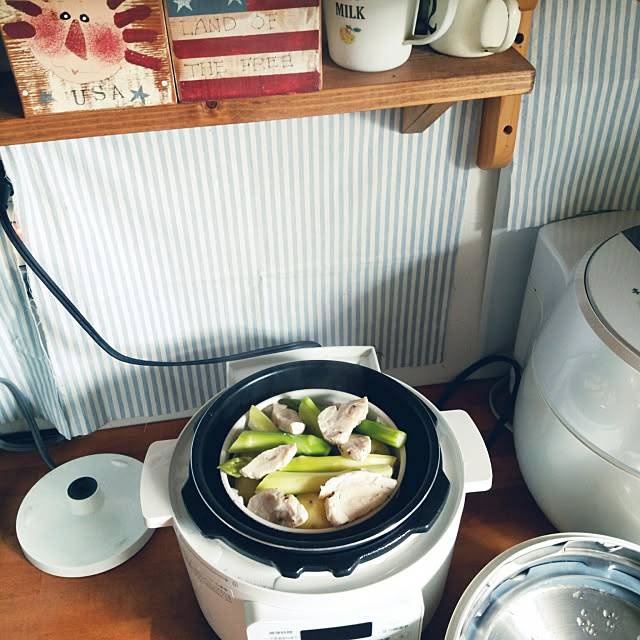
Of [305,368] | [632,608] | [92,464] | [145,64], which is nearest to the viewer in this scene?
[145,64]

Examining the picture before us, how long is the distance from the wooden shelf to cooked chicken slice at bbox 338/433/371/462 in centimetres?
41

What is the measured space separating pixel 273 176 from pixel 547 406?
0.50m

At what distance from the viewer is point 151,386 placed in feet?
4.06

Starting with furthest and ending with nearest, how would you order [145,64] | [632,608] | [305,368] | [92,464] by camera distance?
[92,464] < [305,368] < [632,608] < [145,64]

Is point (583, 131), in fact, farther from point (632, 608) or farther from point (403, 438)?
point (632, 608)

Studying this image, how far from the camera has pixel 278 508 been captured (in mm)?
852

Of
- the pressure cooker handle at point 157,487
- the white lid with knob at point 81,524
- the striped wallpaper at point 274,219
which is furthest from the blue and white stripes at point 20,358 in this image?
the pressure cooker handle at point 157,487

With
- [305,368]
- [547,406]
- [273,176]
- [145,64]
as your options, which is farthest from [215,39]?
[547,406]

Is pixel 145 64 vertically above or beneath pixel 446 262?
above

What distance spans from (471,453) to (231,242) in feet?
1.56

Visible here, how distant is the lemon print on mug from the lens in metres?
0.75

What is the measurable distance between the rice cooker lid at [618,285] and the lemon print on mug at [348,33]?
0.43 m

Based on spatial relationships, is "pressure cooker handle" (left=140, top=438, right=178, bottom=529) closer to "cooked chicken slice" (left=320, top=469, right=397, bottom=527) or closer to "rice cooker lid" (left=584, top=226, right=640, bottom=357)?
"cooked chicken slice" (left=320, top=469, right=397, bottom=527)

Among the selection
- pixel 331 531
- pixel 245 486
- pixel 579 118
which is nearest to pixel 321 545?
pixel 331 531
